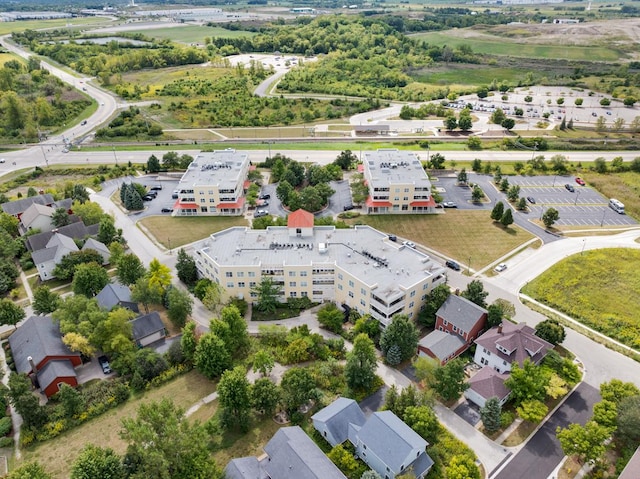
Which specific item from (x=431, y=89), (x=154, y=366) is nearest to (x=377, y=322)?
(x=154, y=366)

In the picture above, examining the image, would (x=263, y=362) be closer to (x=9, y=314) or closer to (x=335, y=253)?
(x=335, y=253)

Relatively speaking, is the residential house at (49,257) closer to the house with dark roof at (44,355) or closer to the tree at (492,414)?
the house with dark roof at (44,355)

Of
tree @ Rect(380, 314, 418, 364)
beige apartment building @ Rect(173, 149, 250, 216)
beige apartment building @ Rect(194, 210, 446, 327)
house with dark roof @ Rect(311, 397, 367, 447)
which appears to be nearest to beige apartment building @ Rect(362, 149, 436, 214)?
beige apartment building @ Rect(194, 210, 446, 327)

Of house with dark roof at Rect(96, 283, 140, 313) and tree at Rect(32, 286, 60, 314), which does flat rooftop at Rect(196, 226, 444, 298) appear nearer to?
house with dark roof at Rect(96, 283, 140, 313)

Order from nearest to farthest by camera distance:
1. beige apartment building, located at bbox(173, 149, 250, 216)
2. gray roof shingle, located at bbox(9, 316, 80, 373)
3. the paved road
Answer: the paved road, gray roof shingle, located at bbox(9, 316, 80, 373), beige apartment building, located at bbox(173, 149, 250, 216)

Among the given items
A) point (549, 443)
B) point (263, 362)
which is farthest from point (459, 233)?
point (263, 362)
